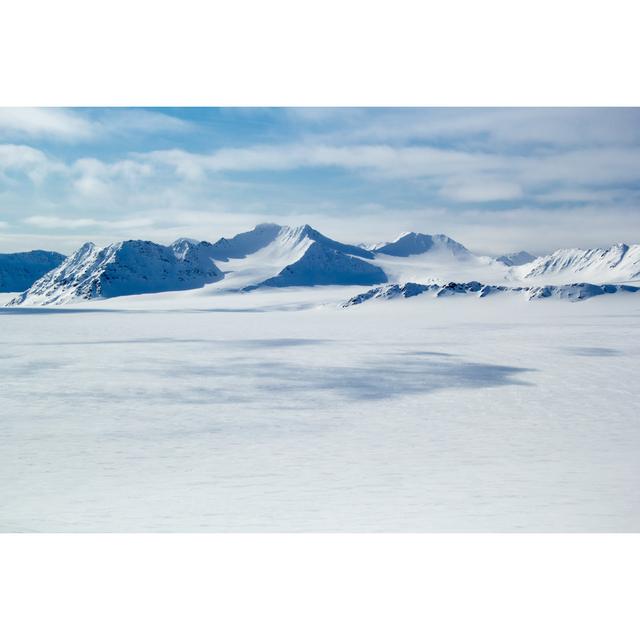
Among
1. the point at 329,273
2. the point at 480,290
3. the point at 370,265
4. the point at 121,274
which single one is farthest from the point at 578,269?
the point at 121,274

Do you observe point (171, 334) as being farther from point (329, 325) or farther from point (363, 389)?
point (363, 389)

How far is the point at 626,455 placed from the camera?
176 inches

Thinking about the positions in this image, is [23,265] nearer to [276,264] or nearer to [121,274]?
[121,274]

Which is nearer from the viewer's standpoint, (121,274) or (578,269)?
(578,269)

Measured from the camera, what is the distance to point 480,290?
22.8 meters

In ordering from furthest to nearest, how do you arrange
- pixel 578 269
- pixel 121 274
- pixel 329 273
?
1. pixel 121 274
2. pixel 578 269
3. pixel 329 273

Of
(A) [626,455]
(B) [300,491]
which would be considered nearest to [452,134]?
(A) [626,455]

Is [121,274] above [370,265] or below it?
above

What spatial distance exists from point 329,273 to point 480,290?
587 centimetres

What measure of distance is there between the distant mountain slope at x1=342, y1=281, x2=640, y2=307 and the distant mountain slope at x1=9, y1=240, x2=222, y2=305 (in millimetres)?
8149

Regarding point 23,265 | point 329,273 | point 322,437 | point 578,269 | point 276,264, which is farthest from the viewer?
point 23,265

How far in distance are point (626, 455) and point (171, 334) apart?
10469 mm
